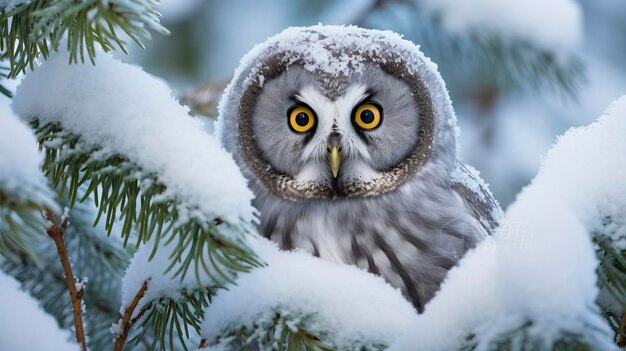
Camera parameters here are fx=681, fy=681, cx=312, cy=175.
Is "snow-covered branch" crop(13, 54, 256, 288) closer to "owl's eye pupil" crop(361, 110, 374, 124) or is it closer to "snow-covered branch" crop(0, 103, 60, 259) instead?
"snow-covered branch" crop(0, 103, 60, 259)

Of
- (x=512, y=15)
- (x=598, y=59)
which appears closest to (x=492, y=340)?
(x=512, y=15)

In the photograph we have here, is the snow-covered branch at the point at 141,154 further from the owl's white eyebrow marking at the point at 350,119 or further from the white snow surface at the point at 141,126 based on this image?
the owl's white eyebrow marking at the point at 350,119

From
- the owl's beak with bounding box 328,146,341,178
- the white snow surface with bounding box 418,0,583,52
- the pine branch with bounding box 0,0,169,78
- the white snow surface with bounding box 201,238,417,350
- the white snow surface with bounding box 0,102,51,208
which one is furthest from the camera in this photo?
the white snow surface with bounding box 418,0,583,52

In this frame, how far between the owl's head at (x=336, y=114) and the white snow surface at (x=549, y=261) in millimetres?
634

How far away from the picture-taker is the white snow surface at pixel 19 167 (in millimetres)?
694

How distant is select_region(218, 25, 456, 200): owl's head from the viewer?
1.58m

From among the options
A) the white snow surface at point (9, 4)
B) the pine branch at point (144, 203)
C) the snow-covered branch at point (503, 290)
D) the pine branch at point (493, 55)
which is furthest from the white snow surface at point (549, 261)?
the pine branch at point (493, 55)

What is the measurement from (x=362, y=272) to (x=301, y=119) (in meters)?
0.63

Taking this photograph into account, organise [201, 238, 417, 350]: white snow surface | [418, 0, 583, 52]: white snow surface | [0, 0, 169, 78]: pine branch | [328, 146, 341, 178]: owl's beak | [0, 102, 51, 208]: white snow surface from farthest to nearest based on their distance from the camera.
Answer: [418, 0, 583, 52]: white snow surface → [328, 146, 341, 178]: owl's beak → [201, 238, 417, 350]: white snow surface → [0, 0, 169, 78]: pine branch → [0, 102, 51, 208]: white snow surface

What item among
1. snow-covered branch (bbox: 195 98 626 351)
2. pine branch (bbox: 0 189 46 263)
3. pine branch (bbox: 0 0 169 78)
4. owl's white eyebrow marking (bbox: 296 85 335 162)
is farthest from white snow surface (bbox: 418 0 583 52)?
pine branch (bbox: 0 189 46 263)

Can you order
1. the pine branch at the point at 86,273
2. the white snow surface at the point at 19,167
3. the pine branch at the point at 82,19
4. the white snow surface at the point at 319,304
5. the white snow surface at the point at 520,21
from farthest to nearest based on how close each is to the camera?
the white snow surface at the point at 520,21, the pine branch at the point at 86,273, the white snow surface at the point at 319,304, the pine branch at the point at 82,19, the white snow surface at the point at 19,167

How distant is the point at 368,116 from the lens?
163cm

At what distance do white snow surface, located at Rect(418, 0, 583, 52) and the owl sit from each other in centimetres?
32

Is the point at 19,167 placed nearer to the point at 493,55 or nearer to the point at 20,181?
the point at 20,181
